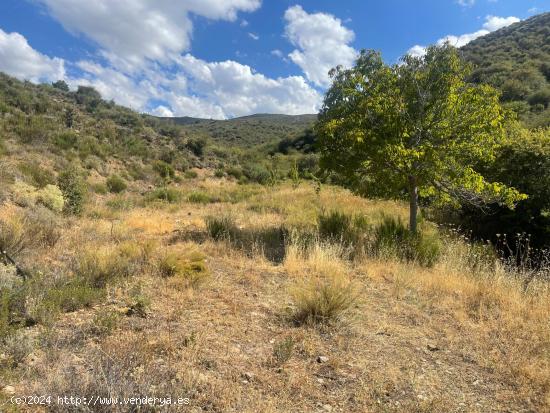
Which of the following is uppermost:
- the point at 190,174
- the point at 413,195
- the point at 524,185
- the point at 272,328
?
the point at 190,174

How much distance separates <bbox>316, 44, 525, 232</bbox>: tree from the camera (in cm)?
730

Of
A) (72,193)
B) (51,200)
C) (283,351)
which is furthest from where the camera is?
(72,193)

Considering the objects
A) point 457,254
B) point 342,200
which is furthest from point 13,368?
point 342,200

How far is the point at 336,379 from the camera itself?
Answer: 3.25m

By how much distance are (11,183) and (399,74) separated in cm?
1129

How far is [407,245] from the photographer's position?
7332 mm

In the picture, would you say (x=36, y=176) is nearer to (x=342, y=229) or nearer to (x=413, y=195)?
(x=342, y=229)

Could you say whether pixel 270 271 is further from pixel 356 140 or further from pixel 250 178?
pixel 250 178

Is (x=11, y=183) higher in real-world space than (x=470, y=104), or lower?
lower

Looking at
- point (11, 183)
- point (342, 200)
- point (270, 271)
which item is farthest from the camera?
point (342, 200)

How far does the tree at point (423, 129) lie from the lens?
24.0 ft

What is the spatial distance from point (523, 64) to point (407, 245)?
35533 mm

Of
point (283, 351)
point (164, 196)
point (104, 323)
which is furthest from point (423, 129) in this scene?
point (164, 196)

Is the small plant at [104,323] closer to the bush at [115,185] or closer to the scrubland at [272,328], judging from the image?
the scrubland at [272,328]
